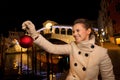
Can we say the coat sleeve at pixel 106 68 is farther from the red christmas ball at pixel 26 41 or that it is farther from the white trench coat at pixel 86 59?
the red christmas ball at pixel 26 41

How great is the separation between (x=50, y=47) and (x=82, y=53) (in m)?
0.49

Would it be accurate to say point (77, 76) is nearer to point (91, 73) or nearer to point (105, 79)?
point (91, 73)

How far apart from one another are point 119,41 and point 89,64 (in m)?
30.3

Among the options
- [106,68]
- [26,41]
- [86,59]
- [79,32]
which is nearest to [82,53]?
[86,59]

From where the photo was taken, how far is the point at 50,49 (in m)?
3.40

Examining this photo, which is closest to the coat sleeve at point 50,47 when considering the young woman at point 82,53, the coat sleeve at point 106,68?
the young woman at point 82,53

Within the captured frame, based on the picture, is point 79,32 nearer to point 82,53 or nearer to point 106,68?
point 82,53

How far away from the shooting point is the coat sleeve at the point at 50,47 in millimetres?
3353

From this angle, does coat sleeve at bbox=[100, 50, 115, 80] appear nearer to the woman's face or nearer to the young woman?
the young woman

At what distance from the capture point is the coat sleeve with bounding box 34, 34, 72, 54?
335 centimetres

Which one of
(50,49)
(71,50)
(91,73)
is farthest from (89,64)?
(50,49)

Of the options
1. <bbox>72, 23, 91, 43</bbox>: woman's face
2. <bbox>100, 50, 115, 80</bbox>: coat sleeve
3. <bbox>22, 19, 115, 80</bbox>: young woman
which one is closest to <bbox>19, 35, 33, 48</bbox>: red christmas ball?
<bbox>22, 19, 115, 80</bbox>: young woman

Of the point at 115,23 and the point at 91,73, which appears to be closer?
the point at 91,73

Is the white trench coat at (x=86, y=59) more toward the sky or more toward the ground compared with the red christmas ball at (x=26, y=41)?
more toward the ground
